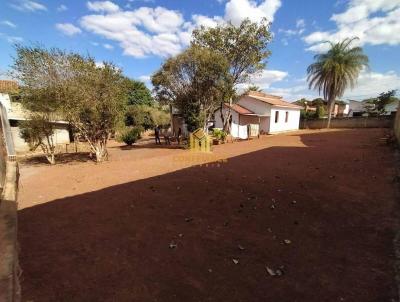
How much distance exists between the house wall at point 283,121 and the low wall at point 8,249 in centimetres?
2547

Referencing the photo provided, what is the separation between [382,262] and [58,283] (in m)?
4.50

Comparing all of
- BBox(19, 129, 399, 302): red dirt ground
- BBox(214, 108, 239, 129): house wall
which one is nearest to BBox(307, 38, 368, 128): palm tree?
BBox(214, 108, 239, 129): house wall

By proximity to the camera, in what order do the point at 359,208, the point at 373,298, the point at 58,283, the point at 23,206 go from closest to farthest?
the point at 373,298
the point at 58,283
the point at 359,208
the point at 23,206

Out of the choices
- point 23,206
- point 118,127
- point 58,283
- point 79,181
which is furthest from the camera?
point 118,127

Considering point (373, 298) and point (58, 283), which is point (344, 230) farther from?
point (58, 283)

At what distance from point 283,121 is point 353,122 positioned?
10.1 metres

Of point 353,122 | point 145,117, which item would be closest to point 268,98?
point 353,122

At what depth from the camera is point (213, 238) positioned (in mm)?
4520

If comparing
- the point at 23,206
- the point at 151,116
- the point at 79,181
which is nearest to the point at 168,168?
the point at 79,181

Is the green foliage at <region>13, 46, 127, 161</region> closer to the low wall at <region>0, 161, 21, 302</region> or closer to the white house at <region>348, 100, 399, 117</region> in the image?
the low wall at <region>0, 161, 21, 302</region>

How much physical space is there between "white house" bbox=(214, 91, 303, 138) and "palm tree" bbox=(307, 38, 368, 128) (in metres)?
4.75

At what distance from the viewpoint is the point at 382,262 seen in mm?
3750

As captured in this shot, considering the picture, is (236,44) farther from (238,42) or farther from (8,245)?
(8,245)

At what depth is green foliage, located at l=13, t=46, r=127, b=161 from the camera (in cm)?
1202
